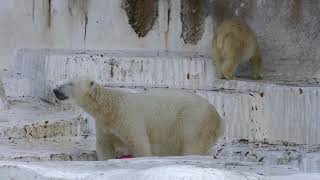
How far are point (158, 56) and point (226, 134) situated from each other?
1.70 meters

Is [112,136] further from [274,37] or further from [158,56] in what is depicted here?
[274,37]

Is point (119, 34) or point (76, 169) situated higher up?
point (119, 34)

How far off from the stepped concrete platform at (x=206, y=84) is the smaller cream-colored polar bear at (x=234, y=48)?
14 cm

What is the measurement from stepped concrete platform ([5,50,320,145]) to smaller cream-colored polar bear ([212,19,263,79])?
14cm

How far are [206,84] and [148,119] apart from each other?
2879 mm

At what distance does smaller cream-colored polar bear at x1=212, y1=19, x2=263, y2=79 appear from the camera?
8.60 m

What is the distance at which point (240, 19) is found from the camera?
990 cm

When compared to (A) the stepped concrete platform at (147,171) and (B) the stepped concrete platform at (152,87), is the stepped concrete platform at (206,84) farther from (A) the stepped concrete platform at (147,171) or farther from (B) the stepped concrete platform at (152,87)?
(A) the stepped concrete platform at (147,171)

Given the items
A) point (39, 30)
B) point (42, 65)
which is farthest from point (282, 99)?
point (39, 30)

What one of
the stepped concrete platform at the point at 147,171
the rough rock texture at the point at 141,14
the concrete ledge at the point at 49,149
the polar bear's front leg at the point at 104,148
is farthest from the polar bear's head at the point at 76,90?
the rough rock texture at the point at 141,14

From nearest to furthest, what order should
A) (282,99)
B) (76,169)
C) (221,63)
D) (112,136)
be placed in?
(76,169) < (112,136) < (282,99) < (221,63)

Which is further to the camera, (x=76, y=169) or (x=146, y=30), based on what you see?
(x=146, y=30)

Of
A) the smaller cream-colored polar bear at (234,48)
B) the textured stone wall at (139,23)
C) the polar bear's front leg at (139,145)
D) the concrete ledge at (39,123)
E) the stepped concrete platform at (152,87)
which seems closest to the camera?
the polar bear's front leg at (139,145)

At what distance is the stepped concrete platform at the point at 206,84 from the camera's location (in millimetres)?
7648
